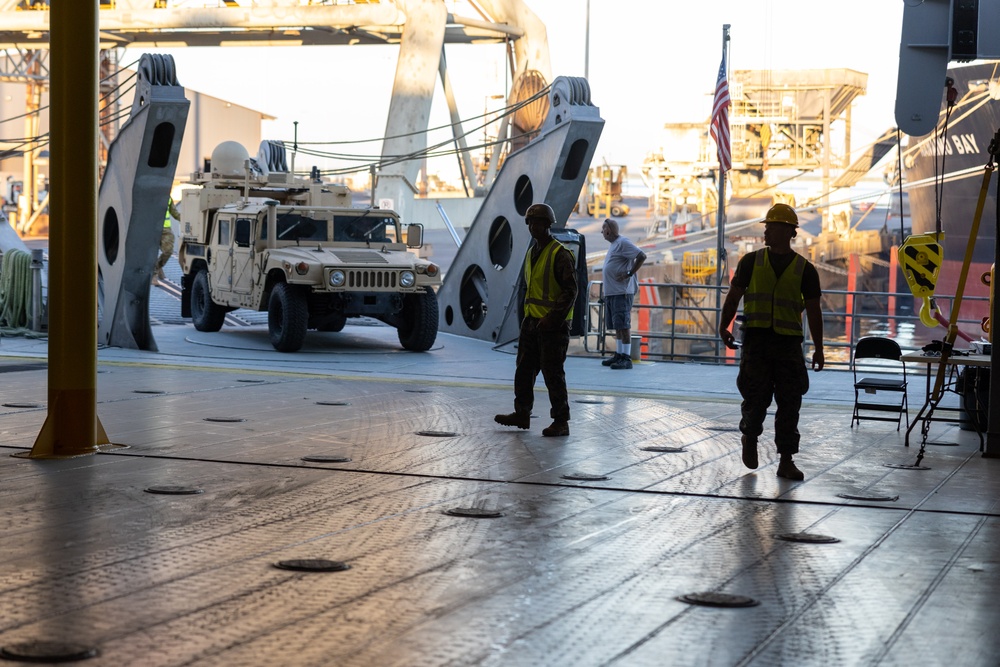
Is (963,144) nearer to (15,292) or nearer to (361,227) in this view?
(361,227)

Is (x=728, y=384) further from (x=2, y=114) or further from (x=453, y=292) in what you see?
(x=2, y=114)

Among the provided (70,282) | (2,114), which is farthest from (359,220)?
(2,114)

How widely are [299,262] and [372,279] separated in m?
0.97

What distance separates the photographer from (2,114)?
63.2 m

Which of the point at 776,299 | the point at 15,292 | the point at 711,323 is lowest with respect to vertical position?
the point at 711,323

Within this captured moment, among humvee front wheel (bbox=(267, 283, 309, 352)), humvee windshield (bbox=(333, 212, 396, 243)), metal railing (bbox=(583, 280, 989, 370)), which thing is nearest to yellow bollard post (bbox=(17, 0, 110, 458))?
humvee front wheel (bbox=(267, 283, 309, 352))

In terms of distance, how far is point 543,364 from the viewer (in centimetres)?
954

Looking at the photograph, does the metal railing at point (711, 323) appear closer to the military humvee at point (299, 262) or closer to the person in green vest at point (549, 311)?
the military humvee at point (299, 262)

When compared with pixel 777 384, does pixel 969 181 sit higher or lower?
higher

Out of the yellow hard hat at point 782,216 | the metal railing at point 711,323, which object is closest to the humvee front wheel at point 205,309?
the yellow hard hat at point 782,216

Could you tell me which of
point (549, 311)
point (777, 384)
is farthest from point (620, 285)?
point (777, 384)

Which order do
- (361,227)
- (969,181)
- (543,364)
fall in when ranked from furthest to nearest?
1. (969,181)
2. (361,227)
3. (543,364)

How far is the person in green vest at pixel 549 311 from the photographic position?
9.38 metres

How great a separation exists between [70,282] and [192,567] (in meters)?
3.54
